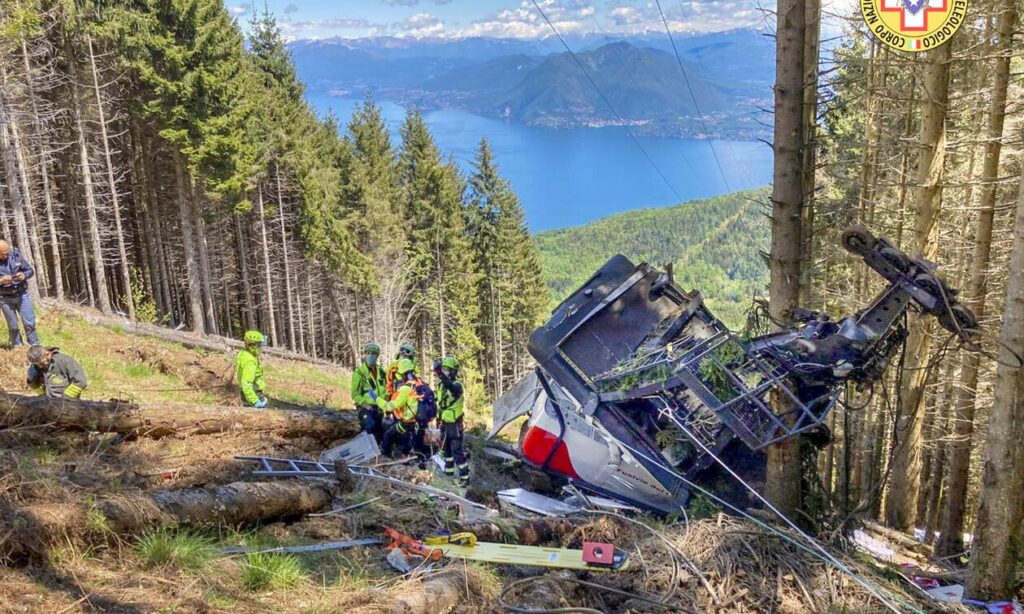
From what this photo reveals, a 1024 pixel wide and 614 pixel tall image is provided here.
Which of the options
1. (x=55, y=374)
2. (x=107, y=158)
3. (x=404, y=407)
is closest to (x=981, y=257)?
(x=404, y=407)

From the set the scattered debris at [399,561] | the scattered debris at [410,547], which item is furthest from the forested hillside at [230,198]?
the scattered debris at [399,561]

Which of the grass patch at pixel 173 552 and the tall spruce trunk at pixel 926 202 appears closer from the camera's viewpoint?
the grass patch at pixel 173 552

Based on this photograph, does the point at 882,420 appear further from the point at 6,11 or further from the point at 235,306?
the point at 235,306

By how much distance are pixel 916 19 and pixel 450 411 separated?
24.8ft

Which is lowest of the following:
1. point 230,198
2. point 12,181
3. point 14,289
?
point 14,289

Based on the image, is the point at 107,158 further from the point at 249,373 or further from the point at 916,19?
the point at 916,19

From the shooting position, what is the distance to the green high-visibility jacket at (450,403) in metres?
9.08

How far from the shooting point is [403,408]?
9.15 metres

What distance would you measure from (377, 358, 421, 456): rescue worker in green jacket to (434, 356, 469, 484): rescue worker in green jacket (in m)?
0.37

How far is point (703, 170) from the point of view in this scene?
159 meters

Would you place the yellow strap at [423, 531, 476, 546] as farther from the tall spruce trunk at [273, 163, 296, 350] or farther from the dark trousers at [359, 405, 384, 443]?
the tall spruce trunk at [273, 163, 296, 350]

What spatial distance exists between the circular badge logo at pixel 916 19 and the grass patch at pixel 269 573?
8.27 meters

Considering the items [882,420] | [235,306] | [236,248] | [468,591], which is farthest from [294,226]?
[468,591]

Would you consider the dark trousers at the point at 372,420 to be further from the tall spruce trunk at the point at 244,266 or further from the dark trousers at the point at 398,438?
the tall spruce trunk at the point at 244,266
